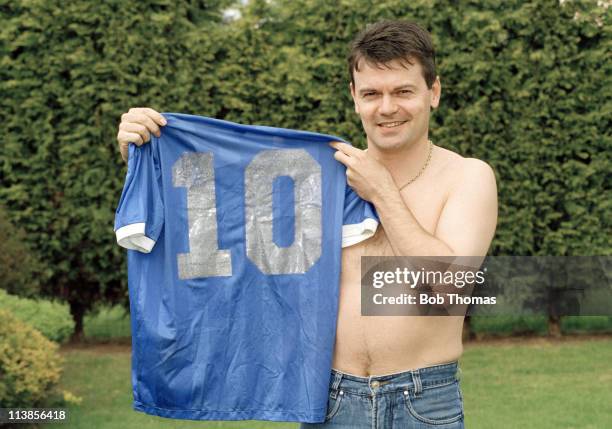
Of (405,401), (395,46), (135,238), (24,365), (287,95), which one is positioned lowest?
(24,365)

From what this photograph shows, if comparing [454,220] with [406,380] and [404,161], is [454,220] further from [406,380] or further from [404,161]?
[406,380]

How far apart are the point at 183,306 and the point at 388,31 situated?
1190 mm

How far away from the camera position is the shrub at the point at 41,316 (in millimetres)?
6309

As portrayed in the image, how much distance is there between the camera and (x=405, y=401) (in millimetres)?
2631

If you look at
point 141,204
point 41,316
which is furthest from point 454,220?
point 41,316

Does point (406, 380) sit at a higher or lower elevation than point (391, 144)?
lower

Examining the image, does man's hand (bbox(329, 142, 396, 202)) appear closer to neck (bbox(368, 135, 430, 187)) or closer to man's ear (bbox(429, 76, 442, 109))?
neck (bbox(368, 135, 430, 187))

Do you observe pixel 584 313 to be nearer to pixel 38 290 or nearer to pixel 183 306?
pixel 38 290

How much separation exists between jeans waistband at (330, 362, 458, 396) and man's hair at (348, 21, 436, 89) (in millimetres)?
911

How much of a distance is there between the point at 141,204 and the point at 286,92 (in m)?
5.57

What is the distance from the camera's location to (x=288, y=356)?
115 inches

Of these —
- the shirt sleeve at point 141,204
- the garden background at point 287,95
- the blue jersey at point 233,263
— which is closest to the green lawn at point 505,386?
the garden background at point 287,95

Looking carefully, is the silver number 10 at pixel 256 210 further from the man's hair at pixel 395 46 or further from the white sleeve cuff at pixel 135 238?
the man's hair at pixel 395 46

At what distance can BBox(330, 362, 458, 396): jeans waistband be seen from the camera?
104 inches
